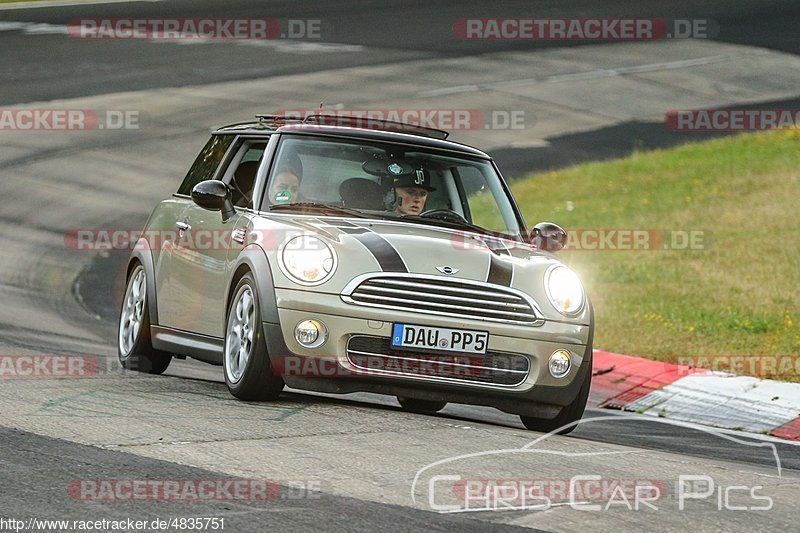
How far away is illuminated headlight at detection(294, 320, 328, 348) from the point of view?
780 cm

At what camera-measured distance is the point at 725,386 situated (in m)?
11.1

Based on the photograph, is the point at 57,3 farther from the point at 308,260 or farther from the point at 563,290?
the point at 563,290

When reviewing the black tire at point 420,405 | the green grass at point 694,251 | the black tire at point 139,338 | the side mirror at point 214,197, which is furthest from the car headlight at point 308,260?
the green grass at point 694,251

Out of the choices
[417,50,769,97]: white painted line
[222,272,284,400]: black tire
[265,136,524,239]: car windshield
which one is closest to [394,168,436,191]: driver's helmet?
[265,136,524,239]: car windshield

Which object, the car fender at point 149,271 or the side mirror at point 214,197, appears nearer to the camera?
the side mirror at point 214,197

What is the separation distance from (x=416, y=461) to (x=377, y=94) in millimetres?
18198

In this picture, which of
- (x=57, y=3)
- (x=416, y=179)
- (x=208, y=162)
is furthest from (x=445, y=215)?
(x=57, y=3)

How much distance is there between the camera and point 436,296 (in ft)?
25.7

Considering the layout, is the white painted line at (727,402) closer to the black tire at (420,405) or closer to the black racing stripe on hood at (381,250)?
the black tire at (420,405)

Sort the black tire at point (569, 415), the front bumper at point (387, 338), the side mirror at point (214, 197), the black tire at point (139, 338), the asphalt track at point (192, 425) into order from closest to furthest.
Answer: the asphalt track at point (192, 425)
the front bumper at point (387, 338)
the black tire at point (569, 415)
the side mirror at point (214, 197)
the black tire at point (139, 338)

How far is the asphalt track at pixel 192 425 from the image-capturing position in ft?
18.5

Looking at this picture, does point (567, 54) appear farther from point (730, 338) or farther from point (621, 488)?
point (621, 488)

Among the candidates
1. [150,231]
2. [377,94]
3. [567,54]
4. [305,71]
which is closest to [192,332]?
[150,231]

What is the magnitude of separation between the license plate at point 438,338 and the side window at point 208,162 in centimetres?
263
